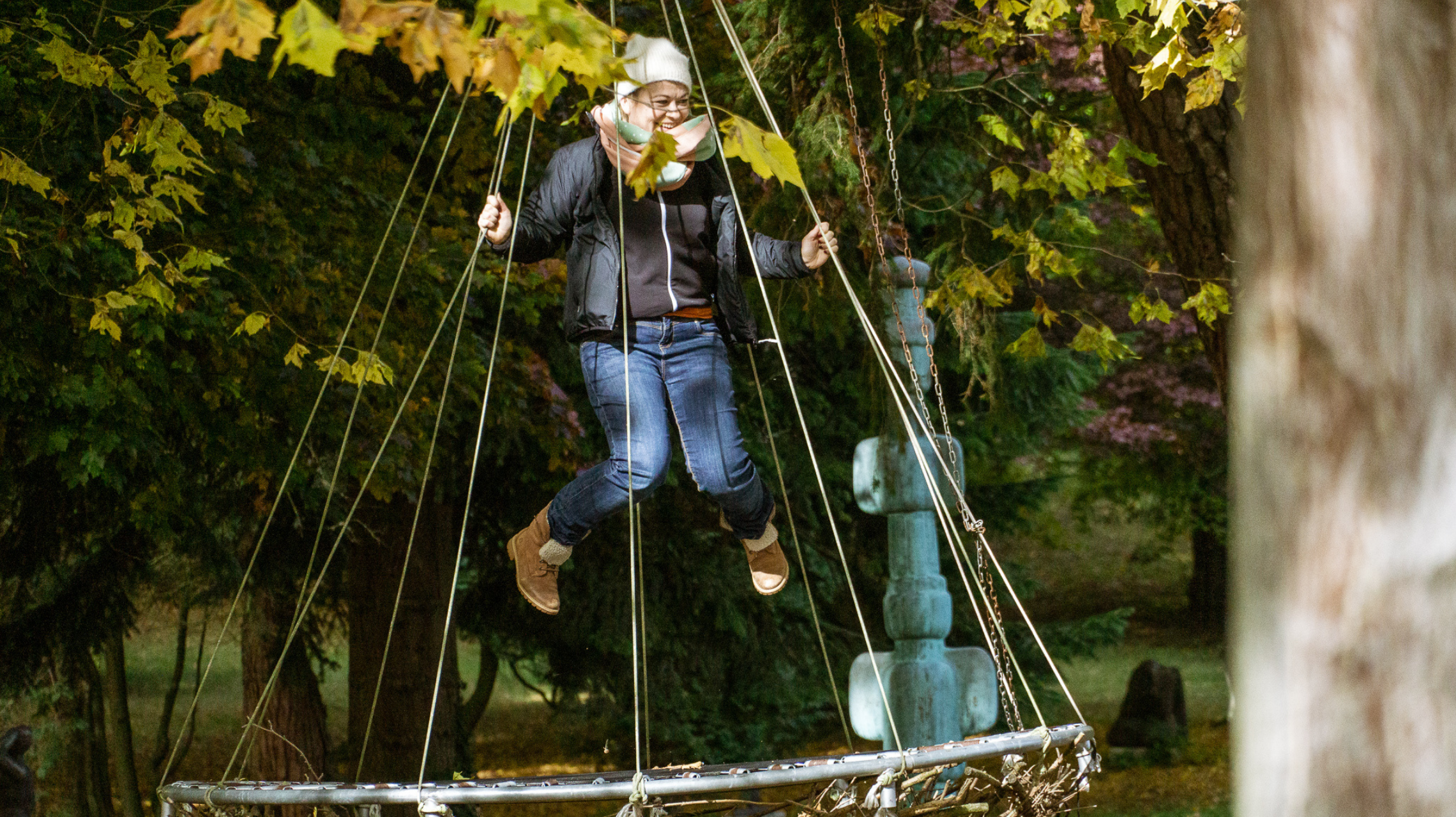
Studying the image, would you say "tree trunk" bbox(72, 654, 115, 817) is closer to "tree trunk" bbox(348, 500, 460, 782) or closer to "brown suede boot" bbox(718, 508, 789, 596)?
"tree trunk" bbox(348, 500, 460, 782)

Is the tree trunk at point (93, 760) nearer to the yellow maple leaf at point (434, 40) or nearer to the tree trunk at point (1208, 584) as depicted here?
the yellow maple leaf at point (434, 40)

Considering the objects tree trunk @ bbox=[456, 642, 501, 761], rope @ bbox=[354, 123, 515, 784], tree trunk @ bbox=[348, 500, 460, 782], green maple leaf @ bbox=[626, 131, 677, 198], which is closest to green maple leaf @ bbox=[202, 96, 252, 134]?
rope @ bbox=[354, 123, 515, 784]

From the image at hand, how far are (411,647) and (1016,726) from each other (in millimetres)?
4774

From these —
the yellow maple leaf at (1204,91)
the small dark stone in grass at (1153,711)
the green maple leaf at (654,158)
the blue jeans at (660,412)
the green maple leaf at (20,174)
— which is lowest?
the small dark stone in grass at (1153,711)

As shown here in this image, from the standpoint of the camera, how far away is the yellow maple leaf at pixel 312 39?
207 centimetres

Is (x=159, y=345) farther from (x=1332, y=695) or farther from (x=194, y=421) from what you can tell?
(x=1332, y=695)

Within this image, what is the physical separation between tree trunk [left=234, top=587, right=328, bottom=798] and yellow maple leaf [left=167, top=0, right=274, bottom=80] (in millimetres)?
5696

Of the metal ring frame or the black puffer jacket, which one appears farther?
the black puffer jacket

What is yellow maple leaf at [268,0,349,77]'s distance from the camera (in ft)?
6.81

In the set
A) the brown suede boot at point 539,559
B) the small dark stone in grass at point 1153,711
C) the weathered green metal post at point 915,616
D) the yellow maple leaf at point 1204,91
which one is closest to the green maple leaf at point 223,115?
the brown suede boot at point 539,559

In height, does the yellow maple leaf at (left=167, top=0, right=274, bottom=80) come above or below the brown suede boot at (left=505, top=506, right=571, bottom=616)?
above

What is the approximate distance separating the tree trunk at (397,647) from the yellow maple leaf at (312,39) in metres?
5.54

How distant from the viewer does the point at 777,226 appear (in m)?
5.79

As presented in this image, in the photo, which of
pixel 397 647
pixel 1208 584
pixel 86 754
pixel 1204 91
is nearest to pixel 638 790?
pixel 1204 91
